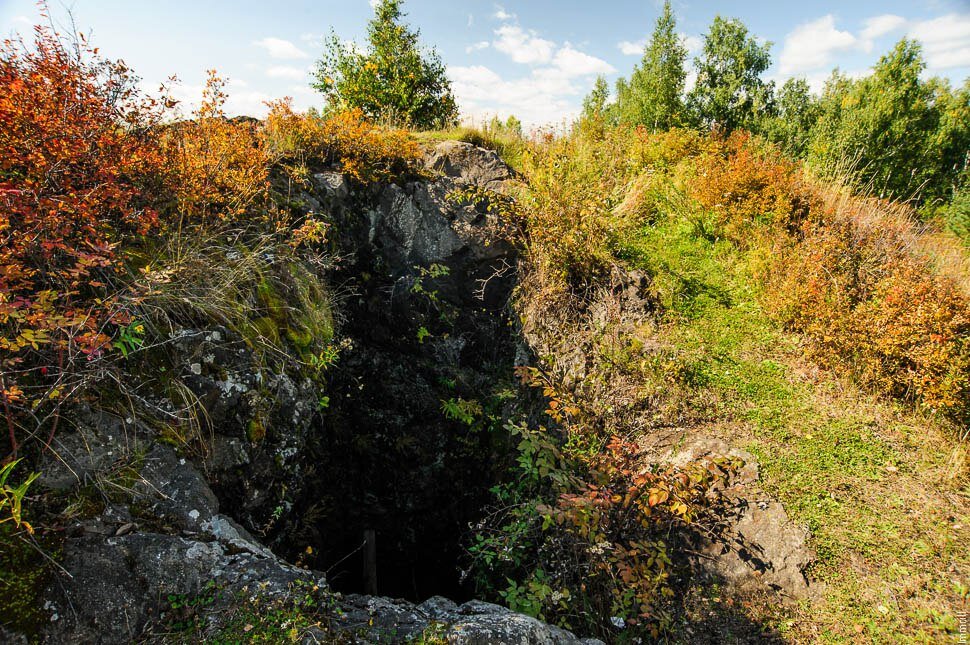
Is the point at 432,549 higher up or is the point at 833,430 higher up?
the point at 833,430

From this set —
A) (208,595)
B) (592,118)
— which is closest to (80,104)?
(208,595)

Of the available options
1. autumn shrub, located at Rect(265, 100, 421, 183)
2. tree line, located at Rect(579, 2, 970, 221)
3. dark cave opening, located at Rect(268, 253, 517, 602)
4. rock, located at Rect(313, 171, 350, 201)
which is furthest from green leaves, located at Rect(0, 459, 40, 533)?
tree line, located at Rect(579, 2, 970, 221)

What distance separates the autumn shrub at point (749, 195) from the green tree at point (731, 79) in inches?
1082

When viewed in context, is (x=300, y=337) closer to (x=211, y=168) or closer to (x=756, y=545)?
(x=211, y=168)

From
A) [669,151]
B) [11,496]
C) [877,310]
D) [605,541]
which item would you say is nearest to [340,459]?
[11,496]

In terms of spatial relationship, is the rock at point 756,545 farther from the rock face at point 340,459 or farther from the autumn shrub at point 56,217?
the autumn shrub at point 56,217

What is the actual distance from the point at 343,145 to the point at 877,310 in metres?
7.40

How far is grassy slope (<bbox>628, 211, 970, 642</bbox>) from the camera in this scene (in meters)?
3.09

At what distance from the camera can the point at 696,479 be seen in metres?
3.73

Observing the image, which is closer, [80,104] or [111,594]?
[111,594]

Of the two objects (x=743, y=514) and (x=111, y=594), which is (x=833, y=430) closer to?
(x=743, y=514)

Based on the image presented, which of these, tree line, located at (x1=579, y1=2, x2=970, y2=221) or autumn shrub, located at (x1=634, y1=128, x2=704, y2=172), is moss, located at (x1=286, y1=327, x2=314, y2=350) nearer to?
autumn shrub, located at (x1=634, y1=128, x2=704, y2=172)

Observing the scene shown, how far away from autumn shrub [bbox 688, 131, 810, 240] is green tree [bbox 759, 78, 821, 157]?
22249 mm

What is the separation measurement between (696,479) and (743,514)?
52 centimetres
